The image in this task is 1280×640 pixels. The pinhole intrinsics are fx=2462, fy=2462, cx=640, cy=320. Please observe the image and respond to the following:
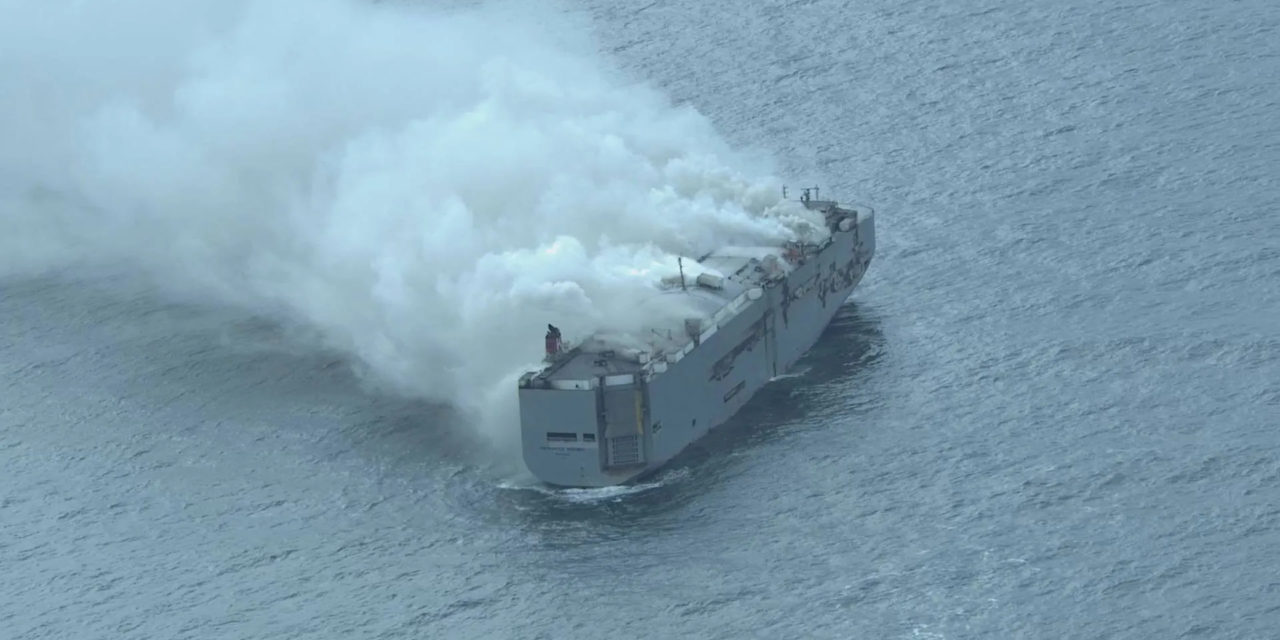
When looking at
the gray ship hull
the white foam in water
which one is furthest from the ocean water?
the gray ship hull

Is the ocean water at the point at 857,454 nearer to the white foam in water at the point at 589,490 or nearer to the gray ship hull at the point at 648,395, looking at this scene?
the white foam in water at the point at 589,490

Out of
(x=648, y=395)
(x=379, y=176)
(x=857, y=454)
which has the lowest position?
(x=857, y=454)

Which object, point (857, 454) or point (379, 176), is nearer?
point (857, 454)

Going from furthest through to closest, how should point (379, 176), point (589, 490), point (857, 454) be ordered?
point (379, 176), point (857, 454), point (589, 490)

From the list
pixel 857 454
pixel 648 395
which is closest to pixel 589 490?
pixel 648 395

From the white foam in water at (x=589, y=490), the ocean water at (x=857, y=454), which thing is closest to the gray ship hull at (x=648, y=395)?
the white foam in water at (x=589, y=490)

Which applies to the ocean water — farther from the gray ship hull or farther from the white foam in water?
the gray ship hull

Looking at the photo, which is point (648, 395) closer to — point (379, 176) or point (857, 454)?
point (857, 454)
